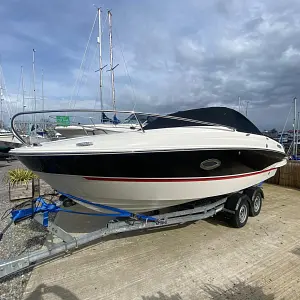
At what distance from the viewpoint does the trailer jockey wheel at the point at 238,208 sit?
446cm

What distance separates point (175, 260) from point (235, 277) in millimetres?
786

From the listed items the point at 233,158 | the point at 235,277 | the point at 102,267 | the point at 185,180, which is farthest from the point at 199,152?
the point at 102,267

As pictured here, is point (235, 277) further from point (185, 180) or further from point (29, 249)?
point (29, 249)

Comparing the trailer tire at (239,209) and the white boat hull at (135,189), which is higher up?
the white boat hull at (135,189)

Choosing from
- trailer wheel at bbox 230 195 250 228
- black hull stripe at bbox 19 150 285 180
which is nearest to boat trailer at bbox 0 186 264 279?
trailer wheel at bbox 230 195 250 228

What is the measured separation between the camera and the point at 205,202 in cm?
442

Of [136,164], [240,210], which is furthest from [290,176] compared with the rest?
[136,164]

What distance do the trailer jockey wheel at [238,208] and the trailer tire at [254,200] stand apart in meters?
0.33

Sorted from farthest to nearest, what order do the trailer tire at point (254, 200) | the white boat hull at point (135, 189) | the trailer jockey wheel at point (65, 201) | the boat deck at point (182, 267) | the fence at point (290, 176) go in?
1. the fence at point (290, 176)
2. the trailer tire at point (254, 200)
3. the trailer jockey wheel at point (65, 201)
4. the white boat hull at point (135, 189)
5. the boat deck at point (182, 267)

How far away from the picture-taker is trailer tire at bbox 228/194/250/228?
4465 millimetres

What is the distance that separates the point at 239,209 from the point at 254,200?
73 centimetres

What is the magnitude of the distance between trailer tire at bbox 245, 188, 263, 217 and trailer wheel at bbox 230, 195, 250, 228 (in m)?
0.31

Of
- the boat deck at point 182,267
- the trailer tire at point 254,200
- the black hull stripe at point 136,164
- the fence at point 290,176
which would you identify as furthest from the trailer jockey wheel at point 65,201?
the fence at point 290,176

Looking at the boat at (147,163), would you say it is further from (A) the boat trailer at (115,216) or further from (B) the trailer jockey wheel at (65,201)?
(B) the trailer jockey wheel at (65,201)
